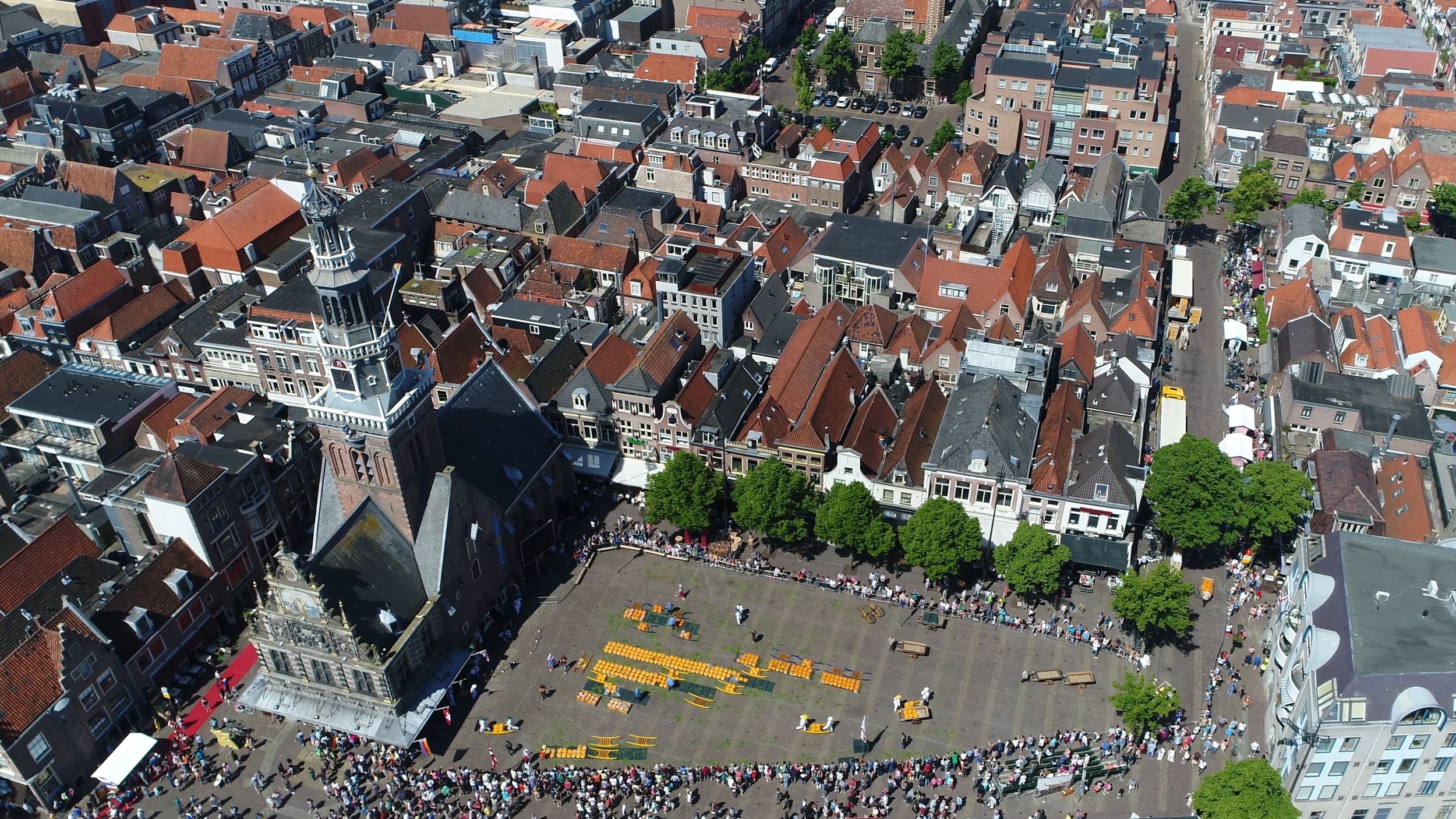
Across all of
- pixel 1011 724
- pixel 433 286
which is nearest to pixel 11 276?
pixel 433 286

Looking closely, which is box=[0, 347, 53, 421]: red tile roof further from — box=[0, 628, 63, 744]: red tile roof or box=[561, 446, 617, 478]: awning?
box=[561, 446, 617, 478]: awning

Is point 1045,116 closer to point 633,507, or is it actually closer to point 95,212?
point 633,507

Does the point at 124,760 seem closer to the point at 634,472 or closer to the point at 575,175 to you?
the point at 634,472

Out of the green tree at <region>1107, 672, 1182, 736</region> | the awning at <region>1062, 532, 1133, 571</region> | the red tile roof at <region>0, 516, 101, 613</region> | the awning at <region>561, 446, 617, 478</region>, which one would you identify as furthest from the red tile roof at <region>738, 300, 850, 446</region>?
the red tile roof at <region>0, 516, 101, 613</region>

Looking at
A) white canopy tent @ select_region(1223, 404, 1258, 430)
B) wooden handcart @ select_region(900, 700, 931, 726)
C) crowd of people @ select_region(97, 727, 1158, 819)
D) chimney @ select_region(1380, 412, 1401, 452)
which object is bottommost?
crowd of people @ select_region(97, 727, 1158, 819)

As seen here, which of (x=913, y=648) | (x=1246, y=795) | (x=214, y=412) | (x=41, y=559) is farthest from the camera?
(x=214, y=412)

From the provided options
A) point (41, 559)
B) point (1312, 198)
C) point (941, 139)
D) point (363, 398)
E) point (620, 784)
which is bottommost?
point (620, 784)

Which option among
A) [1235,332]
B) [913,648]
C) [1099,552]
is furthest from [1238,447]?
[913,648]
